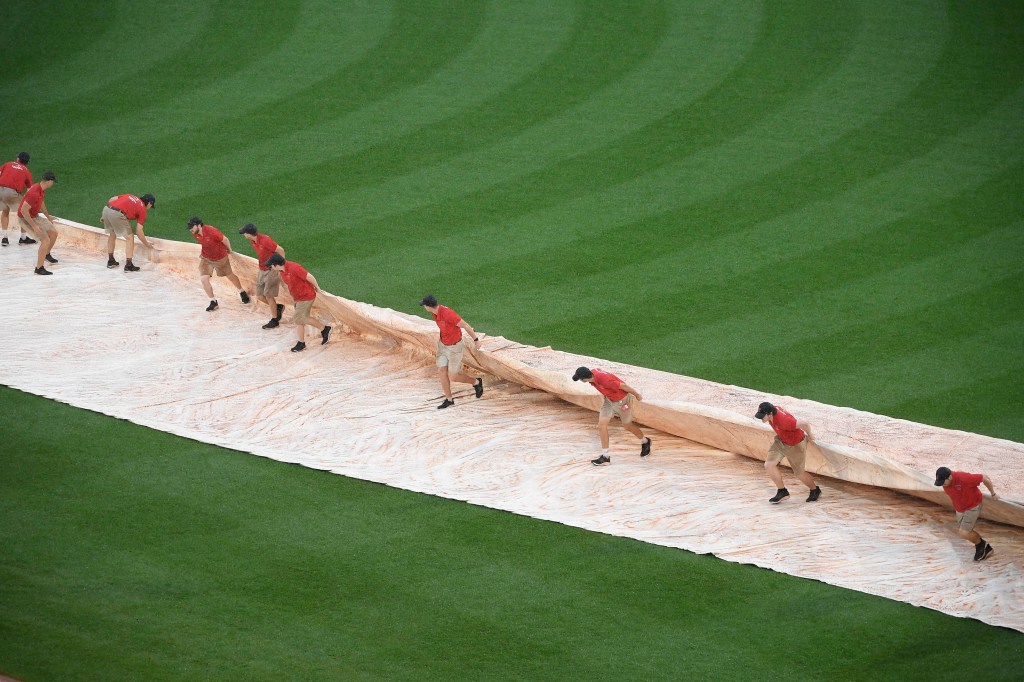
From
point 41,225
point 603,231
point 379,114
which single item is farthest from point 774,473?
point 379,114

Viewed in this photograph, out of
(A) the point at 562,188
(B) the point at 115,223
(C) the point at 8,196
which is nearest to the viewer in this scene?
(B) the point at 115,223

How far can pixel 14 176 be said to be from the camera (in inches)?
720

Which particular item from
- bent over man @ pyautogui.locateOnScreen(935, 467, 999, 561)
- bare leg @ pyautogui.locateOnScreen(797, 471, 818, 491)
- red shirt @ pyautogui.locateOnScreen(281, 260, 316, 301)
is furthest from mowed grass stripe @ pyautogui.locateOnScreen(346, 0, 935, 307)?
bent over man @ pyautogui.locateOnScreen(935, 467, 999, 561)

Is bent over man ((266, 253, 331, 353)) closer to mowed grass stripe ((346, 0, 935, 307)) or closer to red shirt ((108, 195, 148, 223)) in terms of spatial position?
mowed grass stripe ((346, 0, 935, 307))

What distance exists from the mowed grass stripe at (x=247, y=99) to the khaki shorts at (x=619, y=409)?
1159cm

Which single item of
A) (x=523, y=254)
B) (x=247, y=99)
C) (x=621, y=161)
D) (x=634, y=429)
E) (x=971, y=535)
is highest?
(x=247, y=99)

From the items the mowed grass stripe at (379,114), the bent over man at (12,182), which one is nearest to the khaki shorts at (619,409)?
the mowed grass stripe at (379,114)

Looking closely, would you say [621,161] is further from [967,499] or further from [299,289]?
[967,499]

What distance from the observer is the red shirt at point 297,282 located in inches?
600

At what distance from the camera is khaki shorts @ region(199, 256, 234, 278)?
54.3 ft

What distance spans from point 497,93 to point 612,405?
11993 millimetres

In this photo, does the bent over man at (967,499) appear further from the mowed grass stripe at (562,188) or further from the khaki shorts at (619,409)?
the mowed grass stripe at (562,188)

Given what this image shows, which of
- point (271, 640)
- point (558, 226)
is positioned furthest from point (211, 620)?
point (558, 226)

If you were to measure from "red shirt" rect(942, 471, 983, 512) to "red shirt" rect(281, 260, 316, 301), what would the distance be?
8.01 metres
